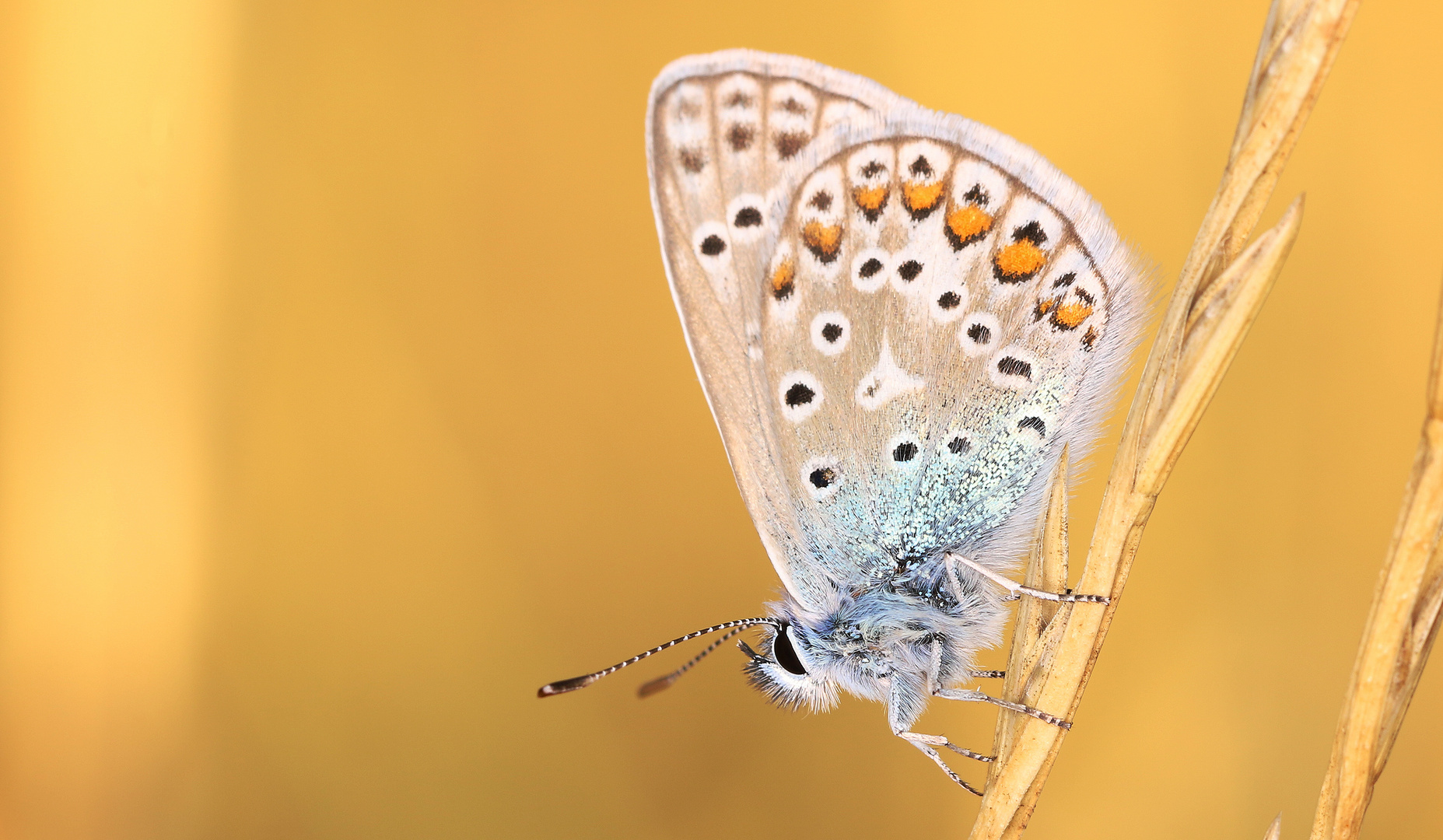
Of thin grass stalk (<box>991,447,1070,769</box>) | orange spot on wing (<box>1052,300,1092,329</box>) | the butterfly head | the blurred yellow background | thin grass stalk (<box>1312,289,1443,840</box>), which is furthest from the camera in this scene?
the blurred yellow background

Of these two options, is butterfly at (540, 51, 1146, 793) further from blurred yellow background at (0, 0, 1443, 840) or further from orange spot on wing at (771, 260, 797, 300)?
blurred yellow background at (0, 0, 1443, 840)

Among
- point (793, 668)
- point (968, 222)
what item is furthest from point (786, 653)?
point (968, 222)

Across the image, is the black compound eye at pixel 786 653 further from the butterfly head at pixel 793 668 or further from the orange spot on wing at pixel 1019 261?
the orange spot on wing at pixel 1019 261

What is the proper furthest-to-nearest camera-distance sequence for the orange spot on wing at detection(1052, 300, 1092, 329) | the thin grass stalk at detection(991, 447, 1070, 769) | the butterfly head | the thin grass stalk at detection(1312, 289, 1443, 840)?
the butterfly head < the orange spot on wing at detection(1052, 300, 1092, 329) < the thin grass stalk at detection(991, 447, 1070, 769) < the thin grass stalk at detection(1312, 289, 1443, 840)

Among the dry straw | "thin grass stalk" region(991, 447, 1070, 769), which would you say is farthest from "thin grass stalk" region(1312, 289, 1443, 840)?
"thin grass stalk" region(991, 447, 1070, 769)

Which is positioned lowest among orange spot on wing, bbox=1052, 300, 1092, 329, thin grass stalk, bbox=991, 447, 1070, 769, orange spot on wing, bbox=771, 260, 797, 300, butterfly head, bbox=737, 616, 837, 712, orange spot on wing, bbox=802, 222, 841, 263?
butterfly head, bbox=737, 616, 837, 712

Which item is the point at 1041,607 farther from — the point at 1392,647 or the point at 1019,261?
the point at 1019,261

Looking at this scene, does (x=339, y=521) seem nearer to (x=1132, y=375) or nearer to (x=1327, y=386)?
(x=1132, y=375)

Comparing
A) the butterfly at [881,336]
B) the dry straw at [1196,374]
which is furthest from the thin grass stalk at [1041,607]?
the butterfly at [881,336]
